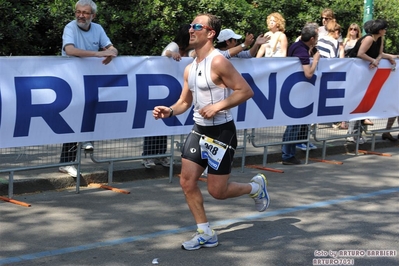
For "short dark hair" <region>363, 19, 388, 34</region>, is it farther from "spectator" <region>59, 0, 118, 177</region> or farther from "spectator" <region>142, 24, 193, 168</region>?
"spectator" <region>59, 0, 118, 177</region>

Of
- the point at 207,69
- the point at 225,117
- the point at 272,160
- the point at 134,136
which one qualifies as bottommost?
the point at 272,160

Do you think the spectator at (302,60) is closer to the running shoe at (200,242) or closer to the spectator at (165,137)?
the spectator at (165,137)

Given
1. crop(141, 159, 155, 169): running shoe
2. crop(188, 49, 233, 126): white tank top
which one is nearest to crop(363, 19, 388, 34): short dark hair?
crop(141, 159, 155, 169): running shoe

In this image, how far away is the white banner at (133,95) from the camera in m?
7.30

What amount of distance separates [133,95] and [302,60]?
2790 millimetres

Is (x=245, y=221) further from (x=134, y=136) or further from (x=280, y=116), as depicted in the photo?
(x=280, y=116)

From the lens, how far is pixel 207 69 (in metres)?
6.09

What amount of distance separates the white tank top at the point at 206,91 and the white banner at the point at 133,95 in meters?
1.87

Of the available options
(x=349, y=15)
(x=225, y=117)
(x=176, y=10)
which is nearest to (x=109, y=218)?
(x=225, y=117)

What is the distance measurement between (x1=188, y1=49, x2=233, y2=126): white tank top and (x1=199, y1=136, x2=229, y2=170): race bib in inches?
6.0

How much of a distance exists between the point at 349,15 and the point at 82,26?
9287 mm

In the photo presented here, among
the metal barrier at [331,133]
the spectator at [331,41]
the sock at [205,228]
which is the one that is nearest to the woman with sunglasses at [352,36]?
the spectator at [331,41]

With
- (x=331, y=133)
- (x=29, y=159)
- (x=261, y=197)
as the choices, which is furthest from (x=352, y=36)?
(x=29, y=159)

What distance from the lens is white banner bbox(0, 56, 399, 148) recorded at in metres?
7.30
